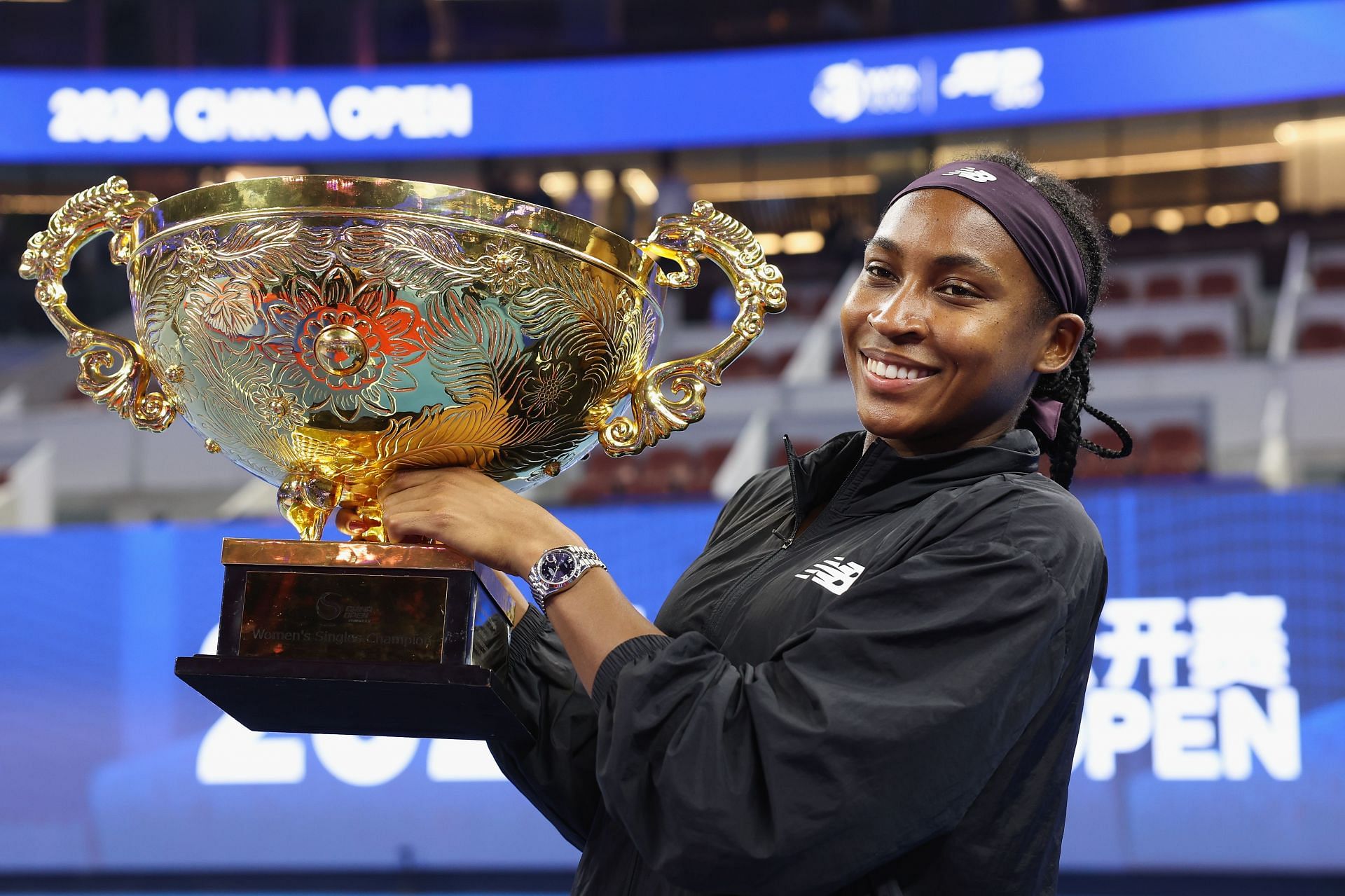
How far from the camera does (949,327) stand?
3.17 ft

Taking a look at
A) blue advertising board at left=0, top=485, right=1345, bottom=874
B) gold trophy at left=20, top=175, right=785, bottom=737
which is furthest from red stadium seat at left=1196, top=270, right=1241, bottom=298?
gold trophy at left=20, top=175, right=785, bottom=737

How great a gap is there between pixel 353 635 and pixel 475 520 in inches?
5.4

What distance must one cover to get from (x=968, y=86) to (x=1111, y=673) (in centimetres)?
524

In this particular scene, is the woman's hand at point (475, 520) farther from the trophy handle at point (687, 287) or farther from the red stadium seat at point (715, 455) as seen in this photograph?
the red stadium seat at point (715, 455)

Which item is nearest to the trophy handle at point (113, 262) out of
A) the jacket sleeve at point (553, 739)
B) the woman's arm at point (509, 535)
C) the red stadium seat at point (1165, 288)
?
the woman's arm at point (509, 535)

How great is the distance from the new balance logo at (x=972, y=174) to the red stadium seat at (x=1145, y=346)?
18.0 ft

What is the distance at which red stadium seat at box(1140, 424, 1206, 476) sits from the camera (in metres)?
4.53

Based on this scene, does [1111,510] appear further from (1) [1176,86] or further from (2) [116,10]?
(2) [116,10]

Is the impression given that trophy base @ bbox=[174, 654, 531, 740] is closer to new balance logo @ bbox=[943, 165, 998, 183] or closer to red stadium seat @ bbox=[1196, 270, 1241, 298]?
new balance logo @ bbox=[943, 165, 998, 183]

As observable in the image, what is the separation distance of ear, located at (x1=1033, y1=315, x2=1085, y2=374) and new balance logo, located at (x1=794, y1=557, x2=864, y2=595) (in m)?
0.21

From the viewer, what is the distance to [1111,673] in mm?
3404

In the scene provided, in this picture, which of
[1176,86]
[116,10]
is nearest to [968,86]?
[1176,86]

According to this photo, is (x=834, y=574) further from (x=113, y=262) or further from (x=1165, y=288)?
(x=1165, y=288)

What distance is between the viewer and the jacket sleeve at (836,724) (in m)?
0.81
